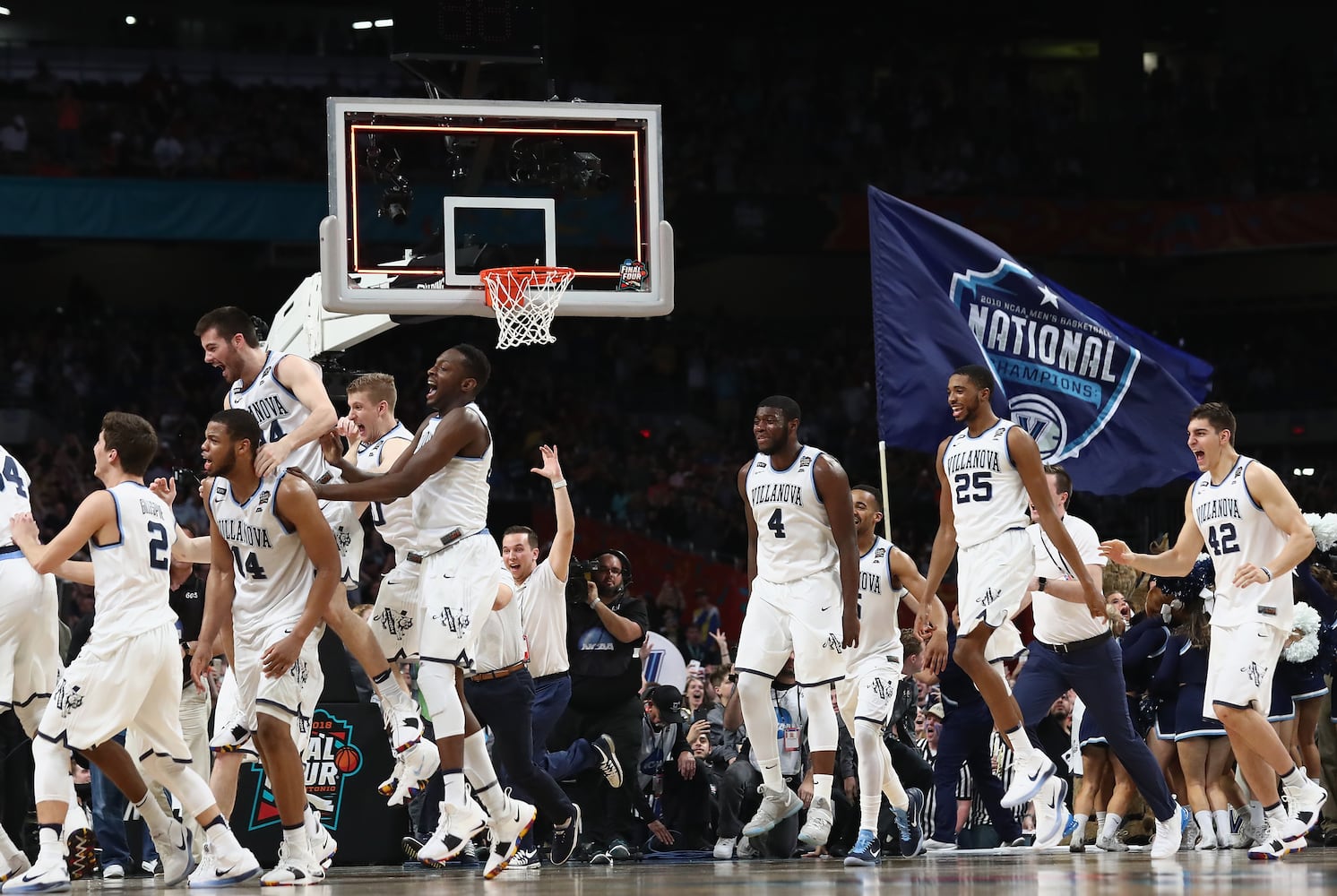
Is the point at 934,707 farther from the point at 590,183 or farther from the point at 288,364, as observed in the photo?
the point at 288,364

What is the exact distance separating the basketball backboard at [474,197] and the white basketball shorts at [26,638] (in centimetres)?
231

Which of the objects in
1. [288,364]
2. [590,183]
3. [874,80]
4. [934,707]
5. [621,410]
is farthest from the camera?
[874,80]

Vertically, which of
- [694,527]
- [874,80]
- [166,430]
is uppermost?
[874,80]

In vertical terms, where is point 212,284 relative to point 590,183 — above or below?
above

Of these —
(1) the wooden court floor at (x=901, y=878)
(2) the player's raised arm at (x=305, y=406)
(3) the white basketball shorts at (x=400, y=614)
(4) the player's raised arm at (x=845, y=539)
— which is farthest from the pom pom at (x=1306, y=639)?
(2) the player's raised arm at (x=305, y=406)

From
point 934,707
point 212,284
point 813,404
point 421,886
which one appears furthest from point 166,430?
point 421,886

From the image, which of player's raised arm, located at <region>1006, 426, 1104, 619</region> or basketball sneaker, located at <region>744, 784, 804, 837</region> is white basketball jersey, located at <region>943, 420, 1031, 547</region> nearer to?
player's raised arm, located at <region>1006, 426, 1104, 619</region>

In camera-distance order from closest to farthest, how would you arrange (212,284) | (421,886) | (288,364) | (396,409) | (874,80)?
1. (421,886)
2. (288,364)
3. (396,409)
4. (212,284)
5. (874,80)

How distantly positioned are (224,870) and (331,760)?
4305 millimetres

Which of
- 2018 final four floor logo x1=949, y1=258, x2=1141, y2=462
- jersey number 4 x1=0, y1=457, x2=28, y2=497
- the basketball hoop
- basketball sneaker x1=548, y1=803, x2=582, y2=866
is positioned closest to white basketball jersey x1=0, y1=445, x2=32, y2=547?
jersey number 4 x1=0, y1=457, x2=28, y2=497

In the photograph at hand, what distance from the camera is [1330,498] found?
85.8 feet

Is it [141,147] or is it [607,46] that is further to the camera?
[607,46]

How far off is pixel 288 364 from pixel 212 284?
22997 millimetres

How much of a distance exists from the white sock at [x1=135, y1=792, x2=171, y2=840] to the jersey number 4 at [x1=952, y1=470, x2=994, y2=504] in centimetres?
503
